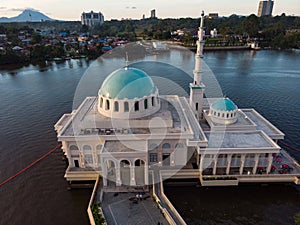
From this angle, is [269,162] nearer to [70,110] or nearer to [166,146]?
[166,146]

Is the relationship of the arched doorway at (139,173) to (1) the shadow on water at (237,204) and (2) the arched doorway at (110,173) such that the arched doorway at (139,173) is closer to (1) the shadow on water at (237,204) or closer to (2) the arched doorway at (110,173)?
(2) the arched doorway at (110,173)

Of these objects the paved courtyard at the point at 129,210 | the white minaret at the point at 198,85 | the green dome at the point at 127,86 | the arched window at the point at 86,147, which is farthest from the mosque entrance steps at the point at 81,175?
the white minaret at the point at 198,85

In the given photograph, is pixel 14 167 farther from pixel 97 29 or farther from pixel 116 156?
pixel 97 29

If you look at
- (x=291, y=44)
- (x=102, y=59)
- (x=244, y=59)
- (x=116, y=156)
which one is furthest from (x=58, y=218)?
(x=291, y=44)

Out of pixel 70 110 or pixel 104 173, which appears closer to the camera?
pixel 104 173

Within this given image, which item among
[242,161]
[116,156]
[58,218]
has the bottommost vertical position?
[58,218]

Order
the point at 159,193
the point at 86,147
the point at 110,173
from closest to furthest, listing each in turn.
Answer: the point at 159,193 → the point at 110,173 → the point at 86,147

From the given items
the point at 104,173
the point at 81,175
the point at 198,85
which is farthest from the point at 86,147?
the point at 198,85

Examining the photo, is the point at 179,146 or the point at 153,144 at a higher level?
the point at 153,144
